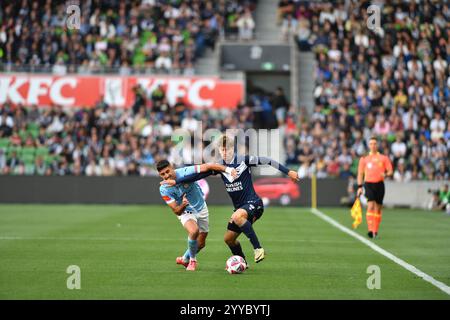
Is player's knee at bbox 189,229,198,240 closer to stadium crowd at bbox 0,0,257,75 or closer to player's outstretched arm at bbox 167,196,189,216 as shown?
player's outstretched arm at bbox 167,196,189,216

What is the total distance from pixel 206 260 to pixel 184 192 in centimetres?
180

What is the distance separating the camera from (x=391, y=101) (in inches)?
1497

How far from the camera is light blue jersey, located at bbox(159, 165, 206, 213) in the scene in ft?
43.4

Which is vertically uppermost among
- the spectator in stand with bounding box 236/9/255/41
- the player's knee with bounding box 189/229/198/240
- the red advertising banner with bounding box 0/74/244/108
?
the spectator in stand with bounding box 236/9/255/41

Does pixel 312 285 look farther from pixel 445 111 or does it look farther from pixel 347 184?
pixel 445 111

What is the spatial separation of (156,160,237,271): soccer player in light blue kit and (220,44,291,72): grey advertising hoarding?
26741 mm

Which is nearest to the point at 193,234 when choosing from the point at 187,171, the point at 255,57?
the point at 187,171

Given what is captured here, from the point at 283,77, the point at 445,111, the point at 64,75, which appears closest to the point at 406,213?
the point at 445,111

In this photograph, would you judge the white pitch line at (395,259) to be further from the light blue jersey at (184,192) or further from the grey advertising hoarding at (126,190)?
the grey advertising hoarding at (126,190)

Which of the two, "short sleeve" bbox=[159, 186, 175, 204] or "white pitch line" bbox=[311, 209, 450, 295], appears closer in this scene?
"white pitch line" bbox=[311, 209, 450, 295]

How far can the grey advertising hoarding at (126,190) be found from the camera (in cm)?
3566

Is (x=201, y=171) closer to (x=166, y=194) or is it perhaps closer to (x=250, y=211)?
(x=166, y=194)

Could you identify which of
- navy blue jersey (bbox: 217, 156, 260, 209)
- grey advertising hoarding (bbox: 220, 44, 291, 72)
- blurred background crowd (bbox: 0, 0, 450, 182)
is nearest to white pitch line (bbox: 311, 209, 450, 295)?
navy blue jersey (bbox: 217, 156, 260, 209)

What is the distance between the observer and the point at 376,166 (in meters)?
21.0
